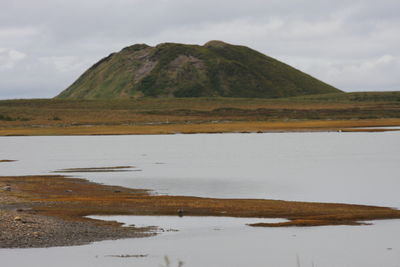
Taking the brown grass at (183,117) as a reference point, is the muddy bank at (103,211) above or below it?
below

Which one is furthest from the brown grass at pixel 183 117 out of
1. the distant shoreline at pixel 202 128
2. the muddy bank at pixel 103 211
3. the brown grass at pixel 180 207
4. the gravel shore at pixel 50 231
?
the gravel shore at pixel 50 231

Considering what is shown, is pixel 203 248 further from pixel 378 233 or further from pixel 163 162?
pixel 163 162

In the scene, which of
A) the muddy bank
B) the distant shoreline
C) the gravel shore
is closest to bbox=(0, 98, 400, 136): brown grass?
the distant shoreline

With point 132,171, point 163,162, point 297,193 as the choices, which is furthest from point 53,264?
point 163,162

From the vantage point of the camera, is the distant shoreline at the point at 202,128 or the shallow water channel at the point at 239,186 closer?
the shallow water channel at the point at 239,186

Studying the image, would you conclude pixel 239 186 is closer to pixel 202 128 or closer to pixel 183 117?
pixel 202 128

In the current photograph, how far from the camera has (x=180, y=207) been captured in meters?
29.7

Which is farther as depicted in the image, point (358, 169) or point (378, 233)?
point (358, 169)

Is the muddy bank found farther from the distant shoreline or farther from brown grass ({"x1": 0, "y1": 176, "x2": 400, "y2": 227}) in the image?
the distant shoreline

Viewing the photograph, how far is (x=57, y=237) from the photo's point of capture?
2288 cm

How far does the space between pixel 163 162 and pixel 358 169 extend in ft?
54.5

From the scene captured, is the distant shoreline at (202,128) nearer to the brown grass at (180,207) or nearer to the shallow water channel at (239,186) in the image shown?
the shallow water channel at (239,186)

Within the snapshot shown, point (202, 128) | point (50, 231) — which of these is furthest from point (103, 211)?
point (202, 128)

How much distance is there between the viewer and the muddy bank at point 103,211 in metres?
23.3
